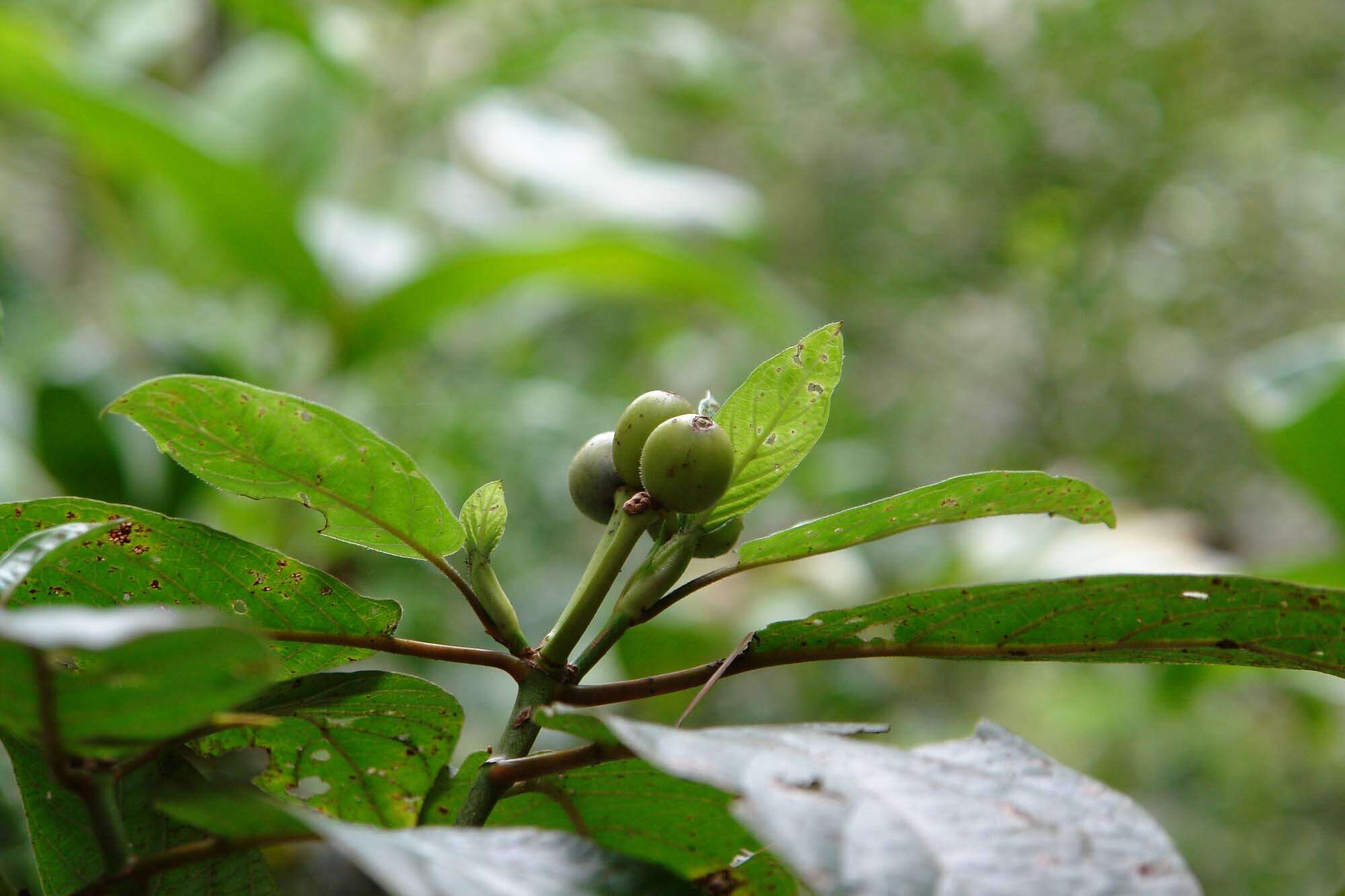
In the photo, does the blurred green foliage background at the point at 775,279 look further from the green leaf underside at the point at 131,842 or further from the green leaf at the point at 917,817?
the green leaf at the point at 917,817

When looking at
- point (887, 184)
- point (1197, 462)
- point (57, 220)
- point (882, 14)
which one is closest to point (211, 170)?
point (882, 14)

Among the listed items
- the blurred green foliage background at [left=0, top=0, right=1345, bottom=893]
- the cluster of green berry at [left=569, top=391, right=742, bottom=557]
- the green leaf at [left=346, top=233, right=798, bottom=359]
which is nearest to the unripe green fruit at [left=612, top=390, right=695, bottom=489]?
the cluster of green berry at [left=569, top=391, right=742, bottom=557]

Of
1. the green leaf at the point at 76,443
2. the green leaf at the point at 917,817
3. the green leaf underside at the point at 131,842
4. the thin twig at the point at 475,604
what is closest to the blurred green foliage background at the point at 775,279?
the green leaf at the point at 76,443

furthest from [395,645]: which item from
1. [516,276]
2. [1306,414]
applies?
[1306,414]

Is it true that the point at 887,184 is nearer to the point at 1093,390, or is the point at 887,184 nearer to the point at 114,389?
the point at 1093,390

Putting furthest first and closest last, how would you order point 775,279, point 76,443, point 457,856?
point 775,279, point 76,443, point 457,856

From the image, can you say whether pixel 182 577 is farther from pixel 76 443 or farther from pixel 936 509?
pixel 76 443
